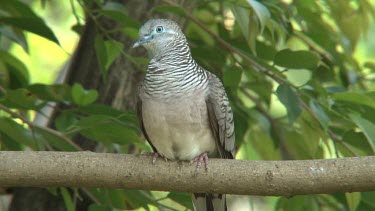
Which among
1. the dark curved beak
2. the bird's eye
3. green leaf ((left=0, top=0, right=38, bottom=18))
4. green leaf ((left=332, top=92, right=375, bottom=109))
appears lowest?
green leaf ((left=332, top=92, right=375, bottom=109))

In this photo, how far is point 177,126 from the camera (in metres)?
3.78

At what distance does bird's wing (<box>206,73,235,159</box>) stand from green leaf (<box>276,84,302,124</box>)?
0.91 ft

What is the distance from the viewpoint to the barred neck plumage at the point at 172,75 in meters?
3.81

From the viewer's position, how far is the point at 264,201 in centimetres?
622

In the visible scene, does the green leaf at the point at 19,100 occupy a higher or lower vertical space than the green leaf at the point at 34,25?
lower

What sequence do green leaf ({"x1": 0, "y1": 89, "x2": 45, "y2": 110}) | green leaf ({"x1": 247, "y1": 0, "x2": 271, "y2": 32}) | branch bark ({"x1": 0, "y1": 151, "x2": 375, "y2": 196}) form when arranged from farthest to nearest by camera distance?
1. green leaf ({"x1": 0, "y1": 89, "x2": 45, "y2": 110})
2. green leaf ({"x1": 247, "y1": 0, "x2": 271, "y2": 32})
3. branch bark ({"x1": 0, "y1": 151, "x2": 375, "y2": 196})

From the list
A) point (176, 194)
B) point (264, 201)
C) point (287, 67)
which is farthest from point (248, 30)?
point (264, 201)

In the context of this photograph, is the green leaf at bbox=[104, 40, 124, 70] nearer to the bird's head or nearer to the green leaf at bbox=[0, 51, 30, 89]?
the bird's head

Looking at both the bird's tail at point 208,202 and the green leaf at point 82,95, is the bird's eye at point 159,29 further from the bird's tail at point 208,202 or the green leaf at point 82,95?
the bird's tail at point 208,202

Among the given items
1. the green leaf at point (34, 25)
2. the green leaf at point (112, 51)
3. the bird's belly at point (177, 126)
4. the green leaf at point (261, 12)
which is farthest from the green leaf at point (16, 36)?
the green leaf at point (261, 12)

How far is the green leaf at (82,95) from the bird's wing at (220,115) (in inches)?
23.0

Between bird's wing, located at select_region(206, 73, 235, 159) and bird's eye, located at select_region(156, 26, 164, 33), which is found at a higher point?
bird's eye, located at select_region(156, 26, 164, 33)

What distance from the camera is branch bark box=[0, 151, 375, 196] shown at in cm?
300

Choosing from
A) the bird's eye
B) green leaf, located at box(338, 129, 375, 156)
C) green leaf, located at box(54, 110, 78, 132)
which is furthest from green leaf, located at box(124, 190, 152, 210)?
green leaf, located at box(338, 129, 375, 156)
